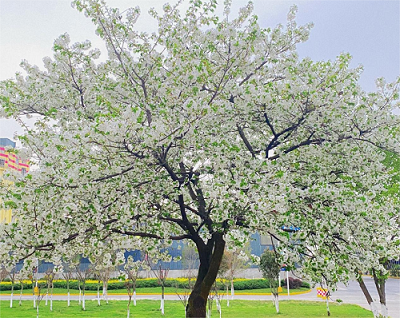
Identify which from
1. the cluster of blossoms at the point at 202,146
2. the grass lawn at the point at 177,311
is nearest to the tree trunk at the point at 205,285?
the cluster of blossoms at the point at 202,146

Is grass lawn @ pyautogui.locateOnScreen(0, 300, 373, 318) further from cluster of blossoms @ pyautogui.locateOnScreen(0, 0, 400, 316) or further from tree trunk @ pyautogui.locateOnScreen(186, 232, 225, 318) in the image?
→ cluster of blossoms @ pyautogui.locateOnScreen(0, 0, 400, 316)

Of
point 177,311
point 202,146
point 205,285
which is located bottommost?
point 177,311

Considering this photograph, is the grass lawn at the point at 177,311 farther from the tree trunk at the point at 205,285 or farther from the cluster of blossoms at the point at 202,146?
the cluster of blossoms at the point at 202,146

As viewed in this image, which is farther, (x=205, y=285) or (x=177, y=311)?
(x=177, y=311)

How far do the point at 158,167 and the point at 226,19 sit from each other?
4099mm

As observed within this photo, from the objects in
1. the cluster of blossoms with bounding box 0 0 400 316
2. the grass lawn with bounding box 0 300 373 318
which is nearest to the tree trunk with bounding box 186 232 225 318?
the cluster of blossoms with bounding box 0 0 400 316

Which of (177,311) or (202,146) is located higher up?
(202,146)

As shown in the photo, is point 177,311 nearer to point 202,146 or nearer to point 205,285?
point 205,285

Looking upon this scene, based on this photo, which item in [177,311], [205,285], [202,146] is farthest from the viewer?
[177,311]

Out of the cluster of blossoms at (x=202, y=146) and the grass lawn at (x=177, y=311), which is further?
the grass lawn at (x=177, y=311)

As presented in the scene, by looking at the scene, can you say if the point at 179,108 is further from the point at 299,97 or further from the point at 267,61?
the point at 267,61

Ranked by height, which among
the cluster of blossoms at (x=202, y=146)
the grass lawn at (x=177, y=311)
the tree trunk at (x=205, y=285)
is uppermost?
the cluster of blossoms at (x=202, y=146)

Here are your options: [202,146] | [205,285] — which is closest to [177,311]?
[205,285]

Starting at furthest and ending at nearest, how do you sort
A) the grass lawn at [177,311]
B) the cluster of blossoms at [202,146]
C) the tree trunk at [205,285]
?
the grass lawn at [177,311] → the tree trunk at [205,285] → the cluster of blossoms at [202,146]
